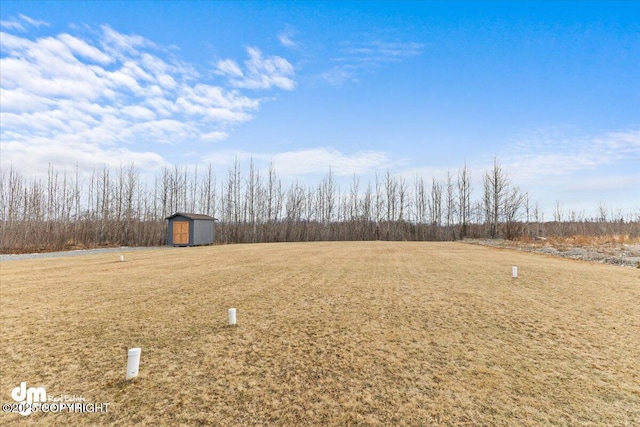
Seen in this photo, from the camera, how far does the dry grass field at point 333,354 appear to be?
3.75 meters

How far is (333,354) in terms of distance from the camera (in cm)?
518

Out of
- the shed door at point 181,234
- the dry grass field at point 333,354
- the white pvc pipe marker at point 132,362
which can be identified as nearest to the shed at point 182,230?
the shed door at point 181,234

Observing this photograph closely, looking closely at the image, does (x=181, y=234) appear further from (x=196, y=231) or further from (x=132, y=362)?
(x=132, y=362)

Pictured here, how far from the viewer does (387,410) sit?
373 centimetres

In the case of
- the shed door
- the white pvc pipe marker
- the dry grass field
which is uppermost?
the shed door

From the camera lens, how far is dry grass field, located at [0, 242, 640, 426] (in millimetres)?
3750

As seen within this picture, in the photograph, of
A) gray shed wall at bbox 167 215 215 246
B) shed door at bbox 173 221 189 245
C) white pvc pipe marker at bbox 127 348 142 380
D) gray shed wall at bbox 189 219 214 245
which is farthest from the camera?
gray shed wall at bbox 189 219 214 245

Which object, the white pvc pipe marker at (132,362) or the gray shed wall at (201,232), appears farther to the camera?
the gray shed wall at (201,232)

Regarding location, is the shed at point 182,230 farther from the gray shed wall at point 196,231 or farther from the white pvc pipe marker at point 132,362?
the white pvc pipe marker at point 132,362

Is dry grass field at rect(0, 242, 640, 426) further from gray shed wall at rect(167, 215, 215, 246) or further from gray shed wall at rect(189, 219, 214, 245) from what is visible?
gray shed wall at rect(189, 219, 214, 245)

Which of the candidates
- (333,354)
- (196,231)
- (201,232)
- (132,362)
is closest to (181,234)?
(196,231)

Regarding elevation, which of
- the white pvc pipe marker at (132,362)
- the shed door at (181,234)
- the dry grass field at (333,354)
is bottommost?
the dry grass field at (333,354)

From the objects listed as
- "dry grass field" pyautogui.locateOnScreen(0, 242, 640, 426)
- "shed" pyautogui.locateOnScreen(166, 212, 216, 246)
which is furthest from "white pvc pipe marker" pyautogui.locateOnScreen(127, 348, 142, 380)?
"shed" pyautogui.locateOnScreen(166, 212, 216, 246)

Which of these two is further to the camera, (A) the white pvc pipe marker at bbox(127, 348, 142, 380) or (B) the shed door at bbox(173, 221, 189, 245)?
(B) the shed door at bbox(173, 221, 189, 245)
